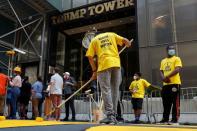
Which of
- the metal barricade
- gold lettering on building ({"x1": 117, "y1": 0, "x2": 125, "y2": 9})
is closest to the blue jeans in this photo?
the metal barricade

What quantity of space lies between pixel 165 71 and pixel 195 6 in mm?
8188

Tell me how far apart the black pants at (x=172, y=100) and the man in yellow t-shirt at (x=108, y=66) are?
1.55 meters

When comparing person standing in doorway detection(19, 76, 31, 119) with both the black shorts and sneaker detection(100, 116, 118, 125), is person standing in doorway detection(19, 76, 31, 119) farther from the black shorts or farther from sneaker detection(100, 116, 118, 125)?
sneaker detection(100, 116, 118, 125)

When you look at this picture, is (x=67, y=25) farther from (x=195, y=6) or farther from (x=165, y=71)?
(x=165, y=71)

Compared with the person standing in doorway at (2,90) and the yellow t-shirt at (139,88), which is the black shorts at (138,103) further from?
the person standing in doorway at (2,90)

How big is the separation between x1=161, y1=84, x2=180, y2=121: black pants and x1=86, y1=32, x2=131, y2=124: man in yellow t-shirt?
1.55 meters

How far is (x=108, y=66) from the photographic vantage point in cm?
471

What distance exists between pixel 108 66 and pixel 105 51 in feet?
0.91

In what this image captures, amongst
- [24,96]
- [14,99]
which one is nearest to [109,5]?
[24,96]

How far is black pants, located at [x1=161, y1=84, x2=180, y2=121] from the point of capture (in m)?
5.91

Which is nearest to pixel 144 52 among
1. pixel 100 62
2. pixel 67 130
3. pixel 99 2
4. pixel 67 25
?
pixel 99 2

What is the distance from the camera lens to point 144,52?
1398 centimetres

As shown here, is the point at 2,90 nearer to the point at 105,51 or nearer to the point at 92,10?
the point at 105,51

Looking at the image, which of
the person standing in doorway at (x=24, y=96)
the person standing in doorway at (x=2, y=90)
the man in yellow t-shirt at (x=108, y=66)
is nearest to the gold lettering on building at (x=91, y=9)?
the person standing in doorway at (x=24, y=96)
